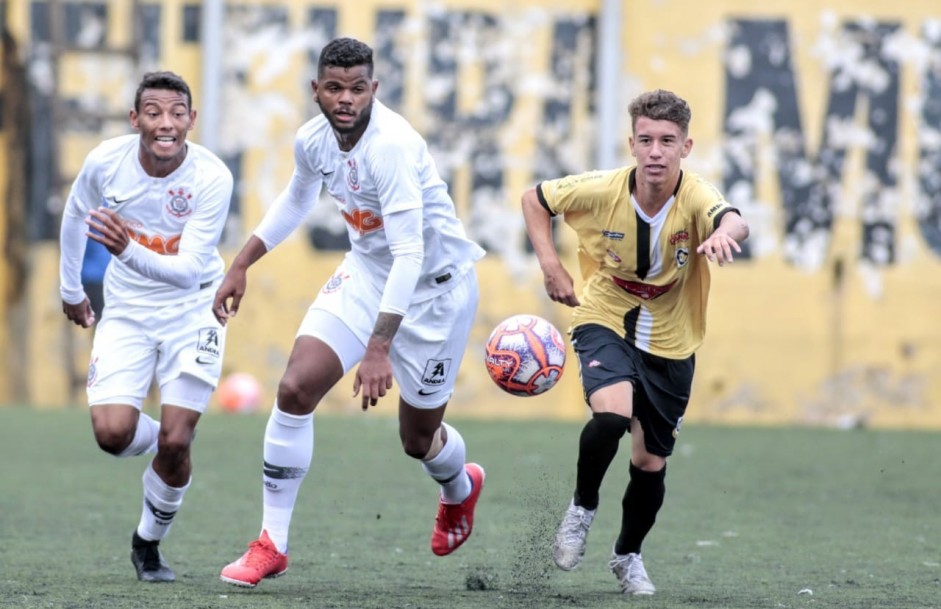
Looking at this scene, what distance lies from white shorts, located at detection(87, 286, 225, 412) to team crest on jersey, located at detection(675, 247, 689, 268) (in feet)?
6.74

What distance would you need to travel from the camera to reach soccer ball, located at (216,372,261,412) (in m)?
16.4

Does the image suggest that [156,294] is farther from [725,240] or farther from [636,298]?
[725,240]

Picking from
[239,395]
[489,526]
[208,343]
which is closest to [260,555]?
[208,343]

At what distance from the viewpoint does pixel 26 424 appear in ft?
46.9

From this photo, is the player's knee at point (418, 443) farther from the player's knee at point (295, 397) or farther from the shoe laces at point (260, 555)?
the shoe laces at point (260, 555)

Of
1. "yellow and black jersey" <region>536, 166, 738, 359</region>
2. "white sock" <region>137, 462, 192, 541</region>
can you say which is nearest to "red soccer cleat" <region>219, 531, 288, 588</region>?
"white sock" <region>137, 462, 192, 541</region>

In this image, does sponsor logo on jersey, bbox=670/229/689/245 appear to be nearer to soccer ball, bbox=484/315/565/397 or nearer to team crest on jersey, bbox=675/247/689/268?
team crest on jersey, bbox=675/247/689/268

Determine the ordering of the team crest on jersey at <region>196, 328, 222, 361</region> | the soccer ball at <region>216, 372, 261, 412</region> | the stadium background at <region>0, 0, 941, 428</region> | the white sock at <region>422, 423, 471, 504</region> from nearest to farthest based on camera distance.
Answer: the team crest on jersey at <region>196, 328, 222, 361</region>, the white sock at <region>422, 423, 471, 504</region>, the soccer ball at <region>216, 372, 261, 412</region>, the stadium background at <region>0, 0, 941, 428</region>

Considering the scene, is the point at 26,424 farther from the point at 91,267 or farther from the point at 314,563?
the point at 314,563

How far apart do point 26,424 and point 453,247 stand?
850 cm

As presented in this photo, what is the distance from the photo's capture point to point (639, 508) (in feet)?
21.6


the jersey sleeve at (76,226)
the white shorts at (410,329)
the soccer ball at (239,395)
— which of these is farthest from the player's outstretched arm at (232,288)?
the soccer ball at (239,395)

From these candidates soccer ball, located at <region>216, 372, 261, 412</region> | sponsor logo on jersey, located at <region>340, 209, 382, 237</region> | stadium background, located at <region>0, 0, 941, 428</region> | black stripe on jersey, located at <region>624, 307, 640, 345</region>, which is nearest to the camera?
sponsor logo on jersey, located at <region>340, 209, 382, 237</region>

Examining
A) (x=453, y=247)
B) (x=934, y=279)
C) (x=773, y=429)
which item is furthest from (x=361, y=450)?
(x=934, y=279)
